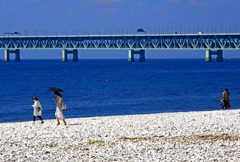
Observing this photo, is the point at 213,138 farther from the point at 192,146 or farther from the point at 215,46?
the point at 215,46

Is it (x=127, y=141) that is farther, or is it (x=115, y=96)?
(x=115, y=96)

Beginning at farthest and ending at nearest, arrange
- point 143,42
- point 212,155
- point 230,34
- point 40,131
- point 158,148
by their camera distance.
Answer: point 143,42 → point 230,34 → point 40,131 → point 158,148 → point 212,155

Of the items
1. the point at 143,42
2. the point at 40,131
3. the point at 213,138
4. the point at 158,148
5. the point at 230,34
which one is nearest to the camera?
the point at 158,148

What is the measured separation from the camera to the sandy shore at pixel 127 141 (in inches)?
527

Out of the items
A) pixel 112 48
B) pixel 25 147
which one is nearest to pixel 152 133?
pixel 25 147

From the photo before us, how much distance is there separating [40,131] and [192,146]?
6.09m

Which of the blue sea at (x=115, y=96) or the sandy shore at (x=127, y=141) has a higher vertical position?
the sandy shore at (x=127, y=141)

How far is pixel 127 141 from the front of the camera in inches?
610

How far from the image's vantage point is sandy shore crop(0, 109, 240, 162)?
43.9 feet

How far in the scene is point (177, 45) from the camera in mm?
185875

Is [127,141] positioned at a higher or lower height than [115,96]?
higher

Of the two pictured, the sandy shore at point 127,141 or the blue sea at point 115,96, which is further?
the blue sea at point 115,96

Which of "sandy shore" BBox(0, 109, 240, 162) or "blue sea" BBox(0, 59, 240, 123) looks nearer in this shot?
"sandy shore" BBox(0, 109, 240, 162)

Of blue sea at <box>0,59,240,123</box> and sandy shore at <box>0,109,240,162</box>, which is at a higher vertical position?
sandy shore at <box>0,109,240,162</box>
